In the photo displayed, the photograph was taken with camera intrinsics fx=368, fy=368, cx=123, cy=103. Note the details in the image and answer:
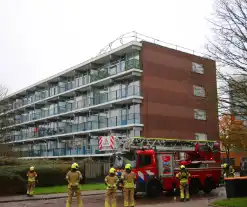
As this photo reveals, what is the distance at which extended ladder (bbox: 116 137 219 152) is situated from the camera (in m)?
20.5

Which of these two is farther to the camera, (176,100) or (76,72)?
(76,72)

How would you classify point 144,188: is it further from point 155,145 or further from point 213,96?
point 213,96

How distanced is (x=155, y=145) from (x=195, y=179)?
9.83 ft

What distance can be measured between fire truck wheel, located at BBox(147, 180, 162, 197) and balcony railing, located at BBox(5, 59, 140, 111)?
18.1 meters

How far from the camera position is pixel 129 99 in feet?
119

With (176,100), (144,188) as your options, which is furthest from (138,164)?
(176,100)

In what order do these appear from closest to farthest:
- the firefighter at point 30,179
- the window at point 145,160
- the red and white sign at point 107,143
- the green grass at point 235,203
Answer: the green grass at point 235,203 < the window at point 145,160 < the firefighter at point 30,179 < the red and white sign at point 107,143

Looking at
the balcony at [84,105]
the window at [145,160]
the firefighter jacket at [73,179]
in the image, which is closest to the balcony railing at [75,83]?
the balcony at [84,105]

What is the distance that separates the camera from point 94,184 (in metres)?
28.6

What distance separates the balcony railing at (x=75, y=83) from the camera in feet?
121

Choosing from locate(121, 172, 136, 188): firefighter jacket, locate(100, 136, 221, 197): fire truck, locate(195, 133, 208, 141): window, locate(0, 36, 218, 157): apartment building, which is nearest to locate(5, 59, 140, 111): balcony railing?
locate(0, 36, 218, 157): apartment building

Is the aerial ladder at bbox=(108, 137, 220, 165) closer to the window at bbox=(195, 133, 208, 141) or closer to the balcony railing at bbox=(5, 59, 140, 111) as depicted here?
the balcony railing at bbox=(5, 59, 140, 111)

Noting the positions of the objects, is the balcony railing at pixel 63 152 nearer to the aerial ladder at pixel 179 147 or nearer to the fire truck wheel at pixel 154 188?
the aerial ladder at pixel 179 147

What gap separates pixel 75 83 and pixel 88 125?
6836mm
